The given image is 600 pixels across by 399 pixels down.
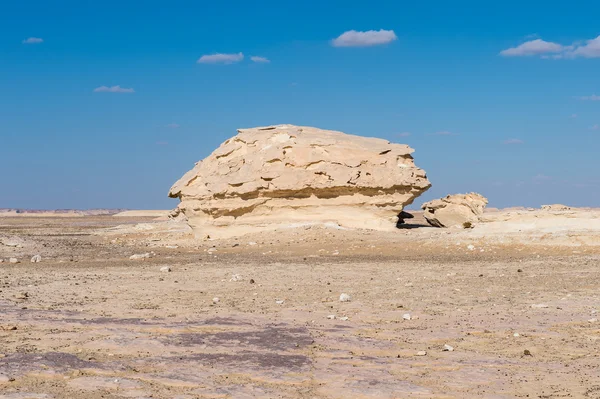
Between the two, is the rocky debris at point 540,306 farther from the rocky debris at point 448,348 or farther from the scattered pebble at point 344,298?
the rocky debris at point 448,348

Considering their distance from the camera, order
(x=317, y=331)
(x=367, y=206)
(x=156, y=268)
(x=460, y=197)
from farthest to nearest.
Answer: (x=460, y=197)
(x=367, y=206)
(x=156, y=268)
(x=317, y=331)

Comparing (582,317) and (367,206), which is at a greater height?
(367,206)

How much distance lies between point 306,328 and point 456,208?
20.5m

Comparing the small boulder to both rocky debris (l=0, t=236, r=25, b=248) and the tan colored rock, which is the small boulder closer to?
the tan colored rock

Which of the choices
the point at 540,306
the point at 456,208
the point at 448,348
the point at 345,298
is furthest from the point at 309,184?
the point at 448,348

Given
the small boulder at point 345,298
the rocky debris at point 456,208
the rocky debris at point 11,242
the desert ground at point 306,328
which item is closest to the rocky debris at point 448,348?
the desert ground at point 306,328

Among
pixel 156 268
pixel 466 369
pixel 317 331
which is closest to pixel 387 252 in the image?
pixel 156 268

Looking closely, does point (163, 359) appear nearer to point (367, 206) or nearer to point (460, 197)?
point (367, 206)

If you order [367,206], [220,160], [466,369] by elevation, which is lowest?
[466,369]

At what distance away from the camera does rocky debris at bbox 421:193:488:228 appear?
92.7 ft

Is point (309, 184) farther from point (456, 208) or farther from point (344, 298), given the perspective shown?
point (344, 298)

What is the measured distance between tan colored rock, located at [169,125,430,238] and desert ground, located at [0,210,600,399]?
227 inches

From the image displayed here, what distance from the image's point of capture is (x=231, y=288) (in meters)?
12.7

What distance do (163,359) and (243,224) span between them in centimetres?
1733
